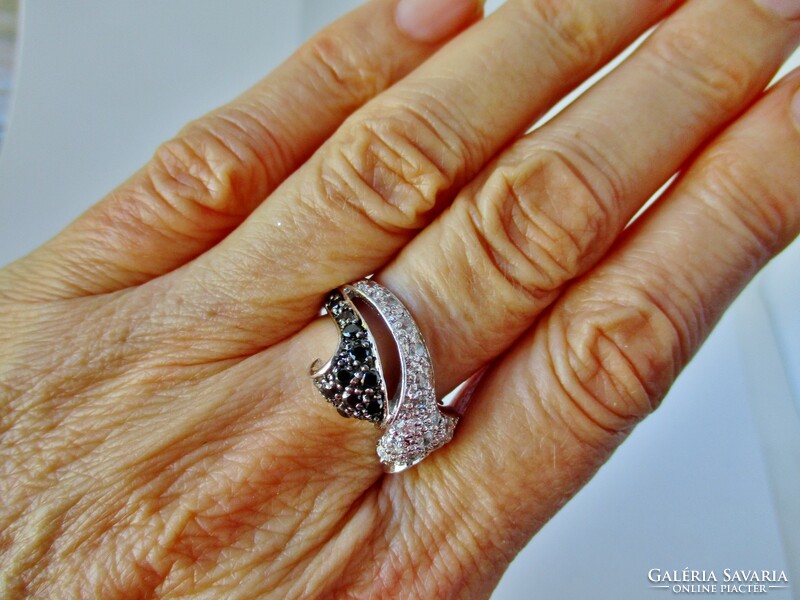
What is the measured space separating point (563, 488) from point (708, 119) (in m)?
0.35

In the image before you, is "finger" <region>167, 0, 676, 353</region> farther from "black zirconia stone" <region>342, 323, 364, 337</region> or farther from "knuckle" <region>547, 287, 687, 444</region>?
"knuckle" <region>547, 287, 687, 444</region>

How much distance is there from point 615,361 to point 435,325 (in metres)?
0.15

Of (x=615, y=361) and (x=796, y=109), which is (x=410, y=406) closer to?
(x=615, y=361)

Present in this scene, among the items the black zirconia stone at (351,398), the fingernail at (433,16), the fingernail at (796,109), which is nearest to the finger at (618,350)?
the fingernail at (796,109)

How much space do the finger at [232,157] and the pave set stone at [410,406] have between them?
0.73 ft

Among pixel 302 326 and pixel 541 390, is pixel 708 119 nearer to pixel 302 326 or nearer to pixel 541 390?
pixel 541 390

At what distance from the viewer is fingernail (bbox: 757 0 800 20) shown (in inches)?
24.8

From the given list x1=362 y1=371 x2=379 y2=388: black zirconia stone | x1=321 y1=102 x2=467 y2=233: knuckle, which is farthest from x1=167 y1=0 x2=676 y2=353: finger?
x1=362 y1=371 x2=379 y2=388: black zirconia stone

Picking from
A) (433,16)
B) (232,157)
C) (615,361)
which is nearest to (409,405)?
(615,361)

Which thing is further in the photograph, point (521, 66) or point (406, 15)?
point (406, 15)

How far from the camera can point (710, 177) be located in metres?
0.62

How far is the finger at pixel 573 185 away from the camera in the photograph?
617 mm

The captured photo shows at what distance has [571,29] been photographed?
2.25 feet

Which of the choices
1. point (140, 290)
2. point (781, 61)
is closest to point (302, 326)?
point (140, 290)
